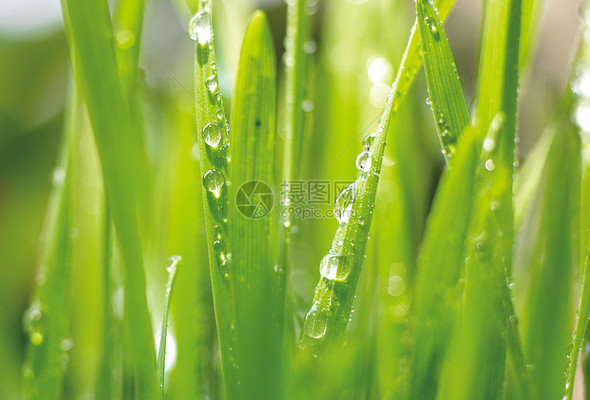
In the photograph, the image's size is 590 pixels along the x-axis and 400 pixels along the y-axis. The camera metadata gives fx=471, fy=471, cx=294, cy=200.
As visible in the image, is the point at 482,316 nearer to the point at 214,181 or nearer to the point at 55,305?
the point at 214,181

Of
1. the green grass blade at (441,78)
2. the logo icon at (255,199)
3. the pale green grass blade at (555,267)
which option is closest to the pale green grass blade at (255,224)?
the logo icon at (255,199)

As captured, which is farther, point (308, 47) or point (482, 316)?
point (308, 47)

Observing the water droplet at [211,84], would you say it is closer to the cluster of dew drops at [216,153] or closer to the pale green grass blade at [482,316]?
the cluster of dew drops at [216,153]

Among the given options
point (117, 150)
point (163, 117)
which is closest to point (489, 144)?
point (117, 150)

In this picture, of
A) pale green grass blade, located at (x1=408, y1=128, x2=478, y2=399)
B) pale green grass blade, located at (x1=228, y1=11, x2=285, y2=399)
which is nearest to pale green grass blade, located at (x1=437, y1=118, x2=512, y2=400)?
pale green grass blade, located at (x1=408, y1=128, x2=478, y2=399)

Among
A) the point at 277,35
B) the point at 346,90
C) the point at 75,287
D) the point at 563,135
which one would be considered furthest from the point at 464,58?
the point at 75,287

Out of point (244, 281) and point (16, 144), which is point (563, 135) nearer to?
point (244, 281)
